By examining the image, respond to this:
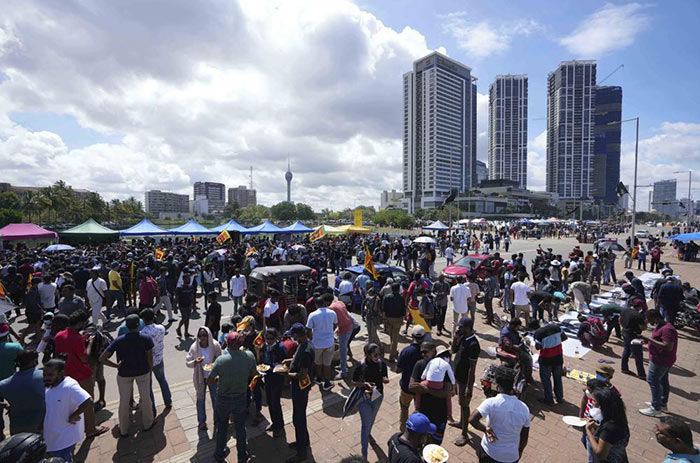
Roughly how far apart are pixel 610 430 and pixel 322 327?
400 centimetres

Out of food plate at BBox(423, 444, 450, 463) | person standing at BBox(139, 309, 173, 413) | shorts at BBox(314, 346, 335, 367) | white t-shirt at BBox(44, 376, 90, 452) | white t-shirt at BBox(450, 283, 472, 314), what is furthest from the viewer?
white t-shirt at BBox(450, 283, 472, 314)

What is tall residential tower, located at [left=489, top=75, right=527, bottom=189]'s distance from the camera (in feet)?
499

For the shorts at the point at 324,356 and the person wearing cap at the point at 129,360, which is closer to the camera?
the person wearing cap at the point at 129,360

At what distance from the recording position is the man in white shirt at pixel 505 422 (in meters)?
3.10

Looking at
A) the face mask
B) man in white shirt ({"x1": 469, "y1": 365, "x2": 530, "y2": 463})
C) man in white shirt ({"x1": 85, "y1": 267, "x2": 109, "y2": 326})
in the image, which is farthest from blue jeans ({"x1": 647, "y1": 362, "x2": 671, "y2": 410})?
man in white shirt ({"x1": 85, "y1": 267, "x2": 109, "y2": 326})

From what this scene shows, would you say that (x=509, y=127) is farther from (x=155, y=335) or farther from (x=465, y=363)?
(x=155, y=335)

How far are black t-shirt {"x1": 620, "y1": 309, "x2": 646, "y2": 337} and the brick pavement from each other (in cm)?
100

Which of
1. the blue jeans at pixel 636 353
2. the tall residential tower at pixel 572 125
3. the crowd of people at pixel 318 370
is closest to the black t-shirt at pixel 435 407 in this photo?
the crowd of people at pixel 318 370

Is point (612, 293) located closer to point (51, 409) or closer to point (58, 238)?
point (51, 409)

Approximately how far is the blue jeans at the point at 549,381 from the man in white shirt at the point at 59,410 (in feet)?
21.8

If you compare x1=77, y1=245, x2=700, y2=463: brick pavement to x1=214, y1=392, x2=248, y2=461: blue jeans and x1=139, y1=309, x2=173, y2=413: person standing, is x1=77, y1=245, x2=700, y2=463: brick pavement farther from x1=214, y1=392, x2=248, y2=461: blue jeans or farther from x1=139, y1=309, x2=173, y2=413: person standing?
x1=139, y1=309, x2=173, y2=413: person standing

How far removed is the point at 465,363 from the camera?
191 inches

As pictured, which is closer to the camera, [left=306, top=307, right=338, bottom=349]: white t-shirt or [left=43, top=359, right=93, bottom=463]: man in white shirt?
[left=43, top=359, right=93, bottom=463]: man in white shirt

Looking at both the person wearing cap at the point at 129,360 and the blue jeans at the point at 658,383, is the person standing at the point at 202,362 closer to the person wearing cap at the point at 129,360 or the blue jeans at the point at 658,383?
the person wearing cap at the point at 129,360
